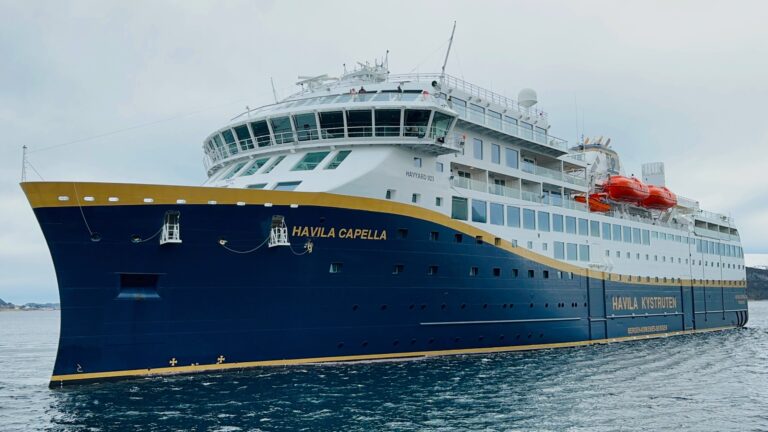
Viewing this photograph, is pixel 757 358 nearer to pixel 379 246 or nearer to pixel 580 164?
pixel 580 164

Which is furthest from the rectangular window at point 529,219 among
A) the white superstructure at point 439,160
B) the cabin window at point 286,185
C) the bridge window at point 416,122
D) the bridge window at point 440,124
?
the cabin window at point 286,185

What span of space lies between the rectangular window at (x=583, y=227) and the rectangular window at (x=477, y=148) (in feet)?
22.9

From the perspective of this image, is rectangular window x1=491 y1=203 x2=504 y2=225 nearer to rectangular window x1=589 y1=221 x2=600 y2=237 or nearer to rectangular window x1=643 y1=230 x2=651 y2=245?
rectangular window x1=589 y1=221 x2=600 y2=237

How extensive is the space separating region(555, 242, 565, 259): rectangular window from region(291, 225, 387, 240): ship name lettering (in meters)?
10.8

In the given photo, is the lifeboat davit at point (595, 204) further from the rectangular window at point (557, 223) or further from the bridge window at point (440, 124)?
the bridge window at point (440, 124)

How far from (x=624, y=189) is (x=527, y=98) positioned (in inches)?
309

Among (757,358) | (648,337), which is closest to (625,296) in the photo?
(648,337)

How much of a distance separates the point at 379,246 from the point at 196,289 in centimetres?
564

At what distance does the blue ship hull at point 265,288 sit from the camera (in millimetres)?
16203

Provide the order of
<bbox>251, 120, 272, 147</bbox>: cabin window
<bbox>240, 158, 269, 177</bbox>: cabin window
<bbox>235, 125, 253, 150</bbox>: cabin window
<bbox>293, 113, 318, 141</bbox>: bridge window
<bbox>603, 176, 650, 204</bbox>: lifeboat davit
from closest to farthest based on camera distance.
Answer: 1. <bbox>293, 113, 318, 141</bbox>: bridge window
2. <bbox>240, 158, 269, 177</bbox>: cabin window
3. <bbox>251, 120, 272, 147</bbox>: cabin window
4. <bbox>235, 125, 253, 150</bbox>: cabin window
5. <bbox>603, 176, 650, 204</bbox>: lifeboat davit

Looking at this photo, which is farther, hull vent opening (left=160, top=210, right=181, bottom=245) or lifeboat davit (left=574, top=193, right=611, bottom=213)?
lifeboat davit (left=574, top=193, right=611, bottom=213)

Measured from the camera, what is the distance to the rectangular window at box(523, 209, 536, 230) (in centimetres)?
2633

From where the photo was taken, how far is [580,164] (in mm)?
31703

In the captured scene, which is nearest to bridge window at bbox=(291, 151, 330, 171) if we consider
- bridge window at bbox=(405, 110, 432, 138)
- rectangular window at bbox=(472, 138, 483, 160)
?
bridge window at bbox=(405, 110, 432, 138)
